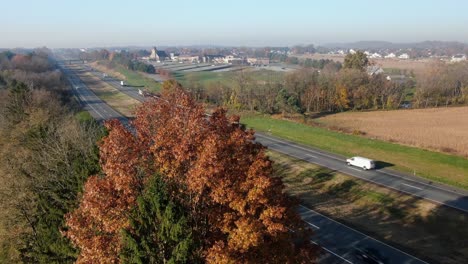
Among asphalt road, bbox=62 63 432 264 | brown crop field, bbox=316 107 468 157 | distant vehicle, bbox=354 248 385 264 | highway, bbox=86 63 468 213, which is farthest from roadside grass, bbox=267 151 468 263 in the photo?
brown crop field, bbox=316 107 468 157

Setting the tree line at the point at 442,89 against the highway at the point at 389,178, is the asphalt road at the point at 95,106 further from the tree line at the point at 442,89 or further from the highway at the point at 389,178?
the tree line at the point at 442,89

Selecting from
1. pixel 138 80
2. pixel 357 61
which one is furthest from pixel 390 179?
pixel 138 80

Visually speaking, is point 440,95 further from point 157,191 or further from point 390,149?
point 157,191

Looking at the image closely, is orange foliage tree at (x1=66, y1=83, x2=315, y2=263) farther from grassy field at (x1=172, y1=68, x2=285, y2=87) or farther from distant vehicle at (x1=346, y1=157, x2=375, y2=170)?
grassy field at (x1=172, y1=68, x2=285, y2=87)

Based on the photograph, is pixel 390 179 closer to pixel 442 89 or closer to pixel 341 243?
pixel 341 243

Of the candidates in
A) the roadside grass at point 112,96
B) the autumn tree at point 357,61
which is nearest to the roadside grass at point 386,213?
the roadside grass at point 112,96

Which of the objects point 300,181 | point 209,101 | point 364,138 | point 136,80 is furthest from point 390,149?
point 136,80
